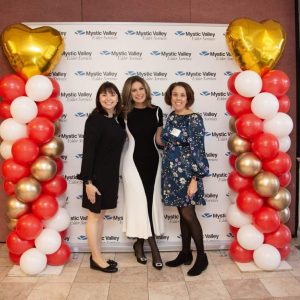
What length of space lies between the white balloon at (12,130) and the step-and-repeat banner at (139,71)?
1.61 feet

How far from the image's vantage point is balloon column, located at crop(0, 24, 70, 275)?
2641 millimetres

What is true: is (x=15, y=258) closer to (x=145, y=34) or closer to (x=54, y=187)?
(x=54, y=187)

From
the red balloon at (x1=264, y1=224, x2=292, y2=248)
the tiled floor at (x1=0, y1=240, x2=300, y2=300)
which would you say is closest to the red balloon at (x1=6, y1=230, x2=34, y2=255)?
the tiled floor at (x1=0, y1=240, x2=300, y2=300)

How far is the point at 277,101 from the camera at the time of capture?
263 cm

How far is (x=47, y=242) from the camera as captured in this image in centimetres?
274

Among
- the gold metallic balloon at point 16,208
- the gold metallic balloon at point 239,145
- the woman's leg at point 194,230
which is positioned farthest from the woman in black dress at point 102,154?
the gold metallic balloon at point 239,145

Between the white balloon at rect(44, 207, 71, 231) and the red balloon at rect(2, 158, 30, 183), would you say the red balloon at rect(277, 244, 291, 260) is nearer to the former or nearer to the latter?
the white balloon at rect(44, 207, 71, 231)

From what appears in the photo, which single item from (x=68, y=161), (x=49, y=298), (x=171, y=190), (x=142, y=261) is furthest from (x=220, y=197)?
(x=49, y=298)

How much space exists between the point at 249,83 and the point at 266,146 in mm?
497

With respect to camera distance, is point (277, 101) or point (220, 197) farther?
point (220, 197)

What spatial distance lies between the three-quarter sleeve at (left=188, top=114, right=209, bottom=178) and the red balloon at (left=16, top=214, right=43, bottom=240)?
1311 mm

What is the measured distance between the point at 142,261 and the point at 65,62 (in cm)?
188

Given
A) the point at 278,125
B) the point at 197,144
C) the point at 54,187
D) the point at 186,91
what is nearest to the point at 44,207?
the point at 54,187

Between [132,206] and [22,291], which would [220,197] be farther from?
[22,291]
